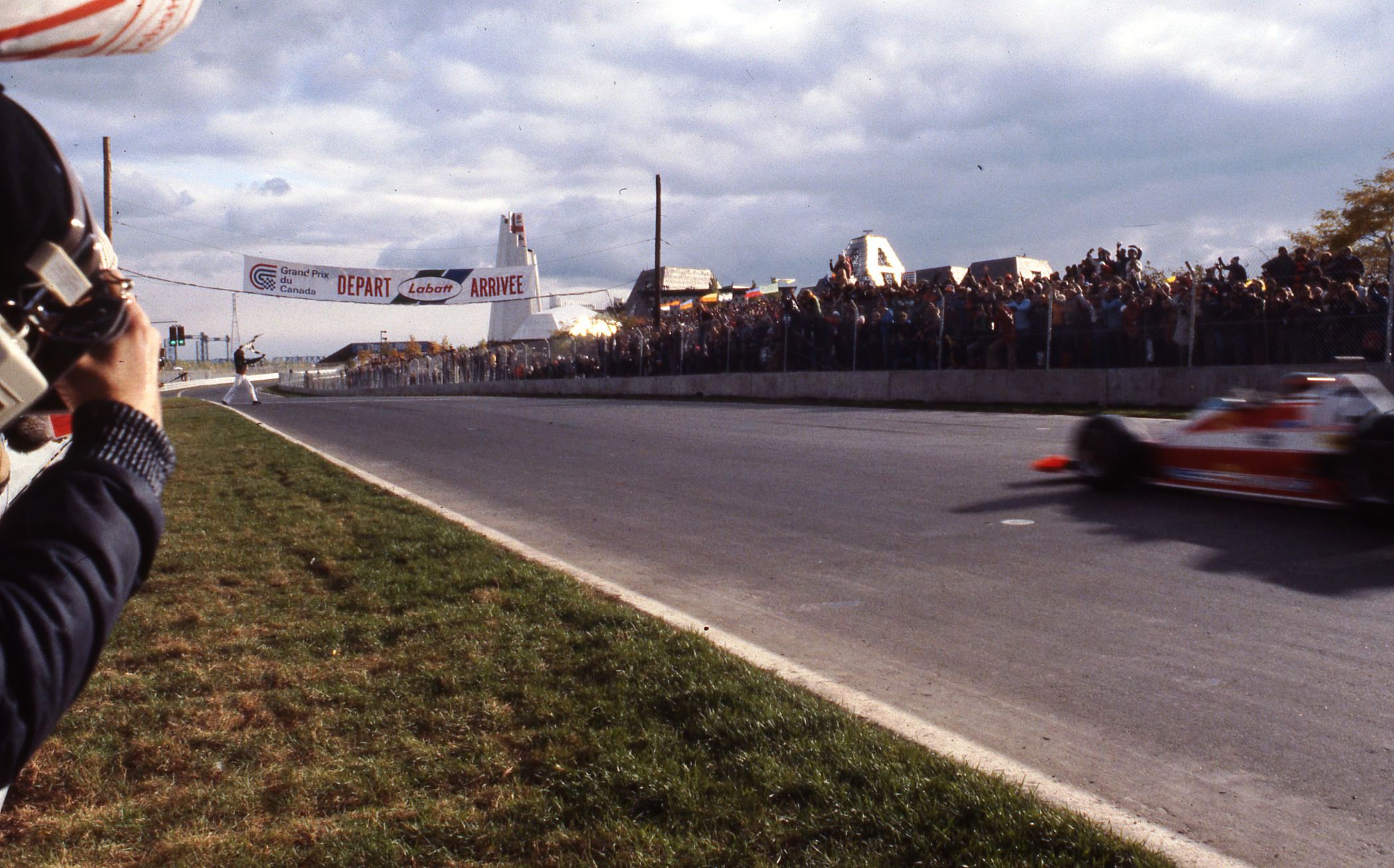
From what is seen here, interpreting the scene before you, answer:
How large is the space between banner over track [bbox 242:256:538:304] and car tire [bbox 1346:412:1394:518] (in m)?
44.0

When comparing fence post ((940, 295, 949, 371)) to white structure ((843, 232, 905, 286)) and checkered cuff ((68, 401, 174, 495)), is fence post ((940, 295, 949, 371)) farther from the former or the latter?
checkered cuff ((68, 401, 174, 495))

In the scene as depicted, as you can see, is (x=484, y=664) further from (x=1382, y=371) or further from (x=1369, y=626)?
(x=1382, y=371)

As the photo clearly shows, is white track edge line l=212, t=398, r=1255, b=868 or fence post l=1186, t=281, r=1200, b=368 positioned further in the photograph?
fence post l=1186, t=281, r=1200, b=368

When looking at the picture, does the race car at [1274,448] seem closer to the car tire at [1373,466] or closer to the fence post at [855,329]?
the car tire at [1373,466]

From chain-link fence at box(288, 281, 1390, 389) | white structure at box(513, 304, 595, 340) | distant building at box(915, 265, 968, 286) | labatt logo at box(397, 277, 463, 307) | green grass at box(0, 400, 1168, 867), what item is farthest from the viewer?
white structure at box(513, 304, 595, 340)

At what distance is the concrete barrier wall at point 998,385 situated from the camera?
16.7m

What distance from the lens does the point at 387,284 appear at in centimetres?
4972

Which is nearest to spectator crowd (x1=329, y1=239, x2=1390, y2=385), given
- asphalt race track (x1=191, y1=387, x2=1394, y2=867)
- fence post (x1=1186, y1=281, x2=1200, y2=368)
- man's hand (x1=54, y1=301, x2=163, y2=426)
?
fence post (x1=1186, y1=281, x2=1200, y2=368)

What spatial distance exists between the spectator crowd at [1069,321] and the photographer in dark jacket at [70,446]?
1295 cm

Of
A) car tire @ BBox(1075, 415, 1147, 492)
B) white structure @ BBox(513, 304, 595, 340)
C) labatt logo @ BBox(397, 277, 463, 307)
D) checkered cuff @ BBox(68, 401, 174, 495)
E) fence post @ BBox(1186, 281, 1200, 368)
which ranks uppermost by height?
labatt logo @ BBox(397, 277, 463, 307)

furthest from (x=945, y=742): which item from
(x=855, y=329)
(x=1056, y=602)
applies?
(x=855, y=329)

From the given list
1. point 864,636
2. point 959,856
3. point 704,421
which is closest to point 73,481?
point 959,856

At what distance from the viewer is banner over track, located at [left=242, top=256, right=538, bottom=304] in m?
47.0

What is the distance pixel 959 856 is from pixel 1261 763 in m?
1.42
